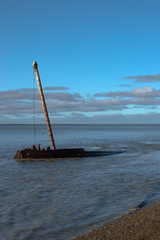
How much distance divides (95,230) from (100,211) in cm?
293

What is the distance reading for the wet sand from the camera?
30.8ft

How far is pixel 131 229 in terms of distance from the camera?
1012cm

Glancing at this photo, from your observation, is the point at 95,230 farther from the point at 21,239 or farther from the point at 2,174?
the point at 2,174

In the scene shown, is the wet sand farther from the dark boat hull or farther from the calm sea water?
the dark boat hull

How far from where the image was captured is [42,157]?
3081 centimetres

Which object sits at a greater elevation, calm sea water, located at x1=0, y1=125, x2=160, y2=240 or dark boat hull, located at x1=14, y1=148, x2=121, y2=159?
dark boat hull, located at x1=14, y1=148, x2=121, y2=159

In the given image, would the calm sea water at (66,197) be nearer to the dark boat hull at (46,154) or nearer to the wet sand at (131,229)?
the wet sand at (131,229)

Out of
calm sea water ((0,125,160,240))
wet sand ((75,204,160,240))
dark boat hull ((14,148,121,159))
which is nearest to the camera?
wet sand ((75,204,160,240))

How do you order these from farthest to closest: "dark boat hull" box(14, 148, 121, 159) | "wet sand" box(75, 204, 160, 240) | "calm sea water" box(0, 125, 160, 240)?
"dark boat hull" box(14, 148, 121, 159) → "calm sea water" box(0, 125, 160, 240) → "wet sand" box(75, 204, 160, 240)

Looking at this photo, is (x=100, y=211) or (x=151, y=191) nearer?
(x=100, y=211)

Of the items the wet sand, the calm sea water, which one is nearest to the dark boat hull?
the calm sea water

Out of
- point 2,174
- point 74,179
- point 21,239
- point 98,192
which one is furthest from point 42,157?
point 21,239

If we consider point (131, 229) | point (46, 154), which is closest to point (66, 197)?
point (131, 229)

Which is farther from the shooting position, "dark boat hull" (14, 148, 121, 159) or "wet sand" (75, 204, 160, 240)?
"dark boat hull" (14, 148, 121, 159)
